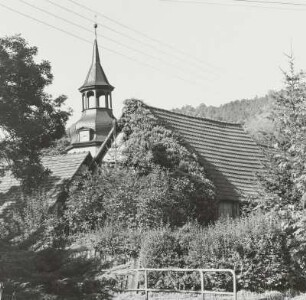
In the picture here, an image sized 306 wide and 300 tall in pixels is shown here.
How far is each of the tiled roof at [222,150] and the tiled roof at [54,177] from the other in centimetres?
494

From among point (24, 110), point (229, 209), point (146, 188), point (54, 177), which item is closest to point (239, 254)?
point (146, 188)

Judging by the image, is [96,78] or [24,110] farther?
[96,78]

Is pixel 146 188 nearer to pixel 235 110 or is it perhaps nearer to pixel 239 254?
pixel 239 254

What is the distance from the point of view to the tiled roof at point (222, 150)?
28922 millimetres

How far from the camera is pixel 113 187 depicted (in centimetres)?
2412

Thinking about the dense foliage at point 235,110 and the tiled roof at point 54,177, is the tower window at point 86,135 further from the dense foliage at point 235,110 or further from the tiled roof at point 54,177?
the dense foliage at point 235,110

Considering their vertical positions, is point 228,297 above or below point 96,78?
below

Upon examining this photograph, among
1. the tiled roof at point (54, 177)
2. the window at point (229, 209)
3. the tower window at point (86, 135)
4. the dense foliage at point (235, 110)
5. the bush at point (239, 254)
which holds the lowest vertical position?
the bush at point (239, 254)

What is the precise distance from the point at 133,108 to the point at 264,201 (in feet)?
32.5

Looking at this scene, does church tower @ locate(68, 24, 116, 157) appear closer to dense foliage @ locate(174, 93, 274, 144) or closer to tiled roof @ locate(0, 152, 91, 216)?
tiled roof @ locate(0, 152, 91, 216)

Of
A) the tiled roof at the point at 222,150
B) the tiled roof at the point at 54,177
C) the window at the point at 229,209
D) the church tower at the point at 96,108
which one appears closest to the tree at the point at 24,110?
the tiled roof at the point at 54,177

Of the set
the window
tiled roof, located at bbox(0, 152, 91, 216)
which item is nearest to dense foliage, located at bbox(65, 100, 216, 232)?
the window

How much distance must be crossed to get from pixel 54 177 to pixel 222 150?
886 cm

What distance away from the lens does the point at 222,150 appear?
1251 inches
